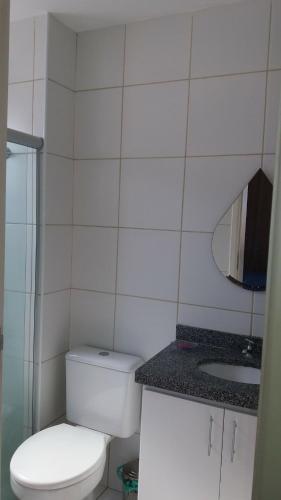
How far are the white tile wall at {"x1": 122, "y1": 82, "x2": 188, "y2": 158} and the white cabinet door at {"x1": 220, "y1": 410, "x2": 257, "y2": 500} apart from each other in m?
1.14

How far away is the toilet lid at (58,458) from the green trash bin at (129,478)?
30cm

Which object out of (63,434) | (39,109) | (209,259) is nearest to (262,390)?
(209,259)

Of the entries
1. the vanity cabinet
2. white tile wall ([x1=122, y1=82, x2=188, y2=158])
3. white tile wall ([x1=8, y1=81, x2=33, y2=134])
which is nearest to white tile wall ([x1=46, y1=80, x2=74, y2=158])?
white tile wall ([x1=8, y1=81, x2=33, y2=134])

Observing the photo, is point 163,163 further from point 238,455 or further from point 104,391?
point 238,455

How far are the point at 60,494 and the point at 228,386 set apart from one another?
75cm

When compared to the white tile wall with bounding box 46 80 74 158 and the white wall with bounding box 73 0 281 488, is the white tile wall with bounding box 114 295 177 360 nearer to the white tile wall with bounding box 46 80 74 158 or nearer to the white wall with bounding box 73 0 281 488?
the white wall with bounding box 73 0 281 488

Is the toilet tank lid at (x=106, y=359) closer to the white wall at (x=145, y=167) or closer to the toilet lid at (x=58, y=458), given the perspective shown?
the white wall at (x=145, y=167)

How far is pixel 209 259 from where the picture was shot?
1755 millimetres

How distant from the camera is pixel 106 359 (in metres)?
1.82

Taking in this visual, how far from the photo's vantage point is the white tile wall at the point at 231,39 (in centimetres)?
160

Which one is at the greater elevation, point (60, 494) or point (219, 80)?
point (219, 80)

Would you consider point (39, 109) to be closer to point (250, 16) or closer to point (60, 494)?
point (250, 16)

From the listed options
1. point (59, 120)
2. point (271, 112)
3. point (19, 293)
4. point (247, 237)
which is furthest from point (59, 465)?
point (271, 112)

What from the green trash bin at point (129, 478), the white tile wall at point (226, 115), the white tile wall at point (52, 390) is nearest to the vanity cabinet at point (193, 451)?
the green trash bin at point (129, 478)
